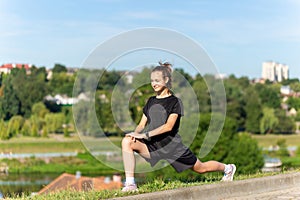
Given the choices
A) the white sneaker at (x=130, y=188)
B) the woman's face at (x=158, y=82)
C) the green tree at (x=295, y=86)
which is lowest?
the white sneaker at (x=130, y=188)

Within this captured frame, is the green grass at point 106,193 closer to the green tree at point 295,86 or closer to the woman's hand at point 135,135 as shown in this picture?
the woman's hand at point 135,135

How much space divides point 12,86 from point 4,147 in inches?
557

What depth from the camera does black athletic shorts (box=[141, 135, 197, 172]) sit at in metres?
7.45

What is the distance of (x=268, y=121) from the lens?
120m

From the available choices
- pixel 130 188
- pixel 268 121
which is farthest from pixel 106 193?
pixel 268 121

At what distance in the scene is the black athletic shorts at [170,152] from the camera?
745 centimetres

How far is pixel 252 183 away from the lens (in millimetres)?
8242

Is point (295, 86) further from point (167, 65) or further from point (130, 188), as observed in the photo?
point (130, 188)

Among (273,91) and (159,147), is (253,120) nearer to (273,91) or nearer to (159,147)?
(273,91)

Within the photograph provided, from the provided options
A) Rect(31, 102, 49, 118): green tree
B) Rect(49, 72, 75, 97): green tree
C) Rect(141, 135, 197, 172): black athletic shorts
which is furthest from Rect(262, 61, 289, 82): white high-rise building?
Rect(141, 135, 197, 172): black athletic shorts

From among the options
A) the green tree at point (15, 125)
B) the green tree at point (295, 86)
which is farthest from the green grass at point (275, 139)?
the green tree at point (15, 125)

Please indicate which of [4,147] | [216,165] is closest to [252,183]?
[216,165]

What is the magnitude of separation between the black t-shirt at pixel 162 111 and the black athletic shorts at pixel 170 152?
77 mm

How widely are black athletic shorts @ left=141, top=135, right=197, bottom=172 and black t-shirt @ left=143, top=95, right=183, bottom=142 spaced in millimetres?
77
